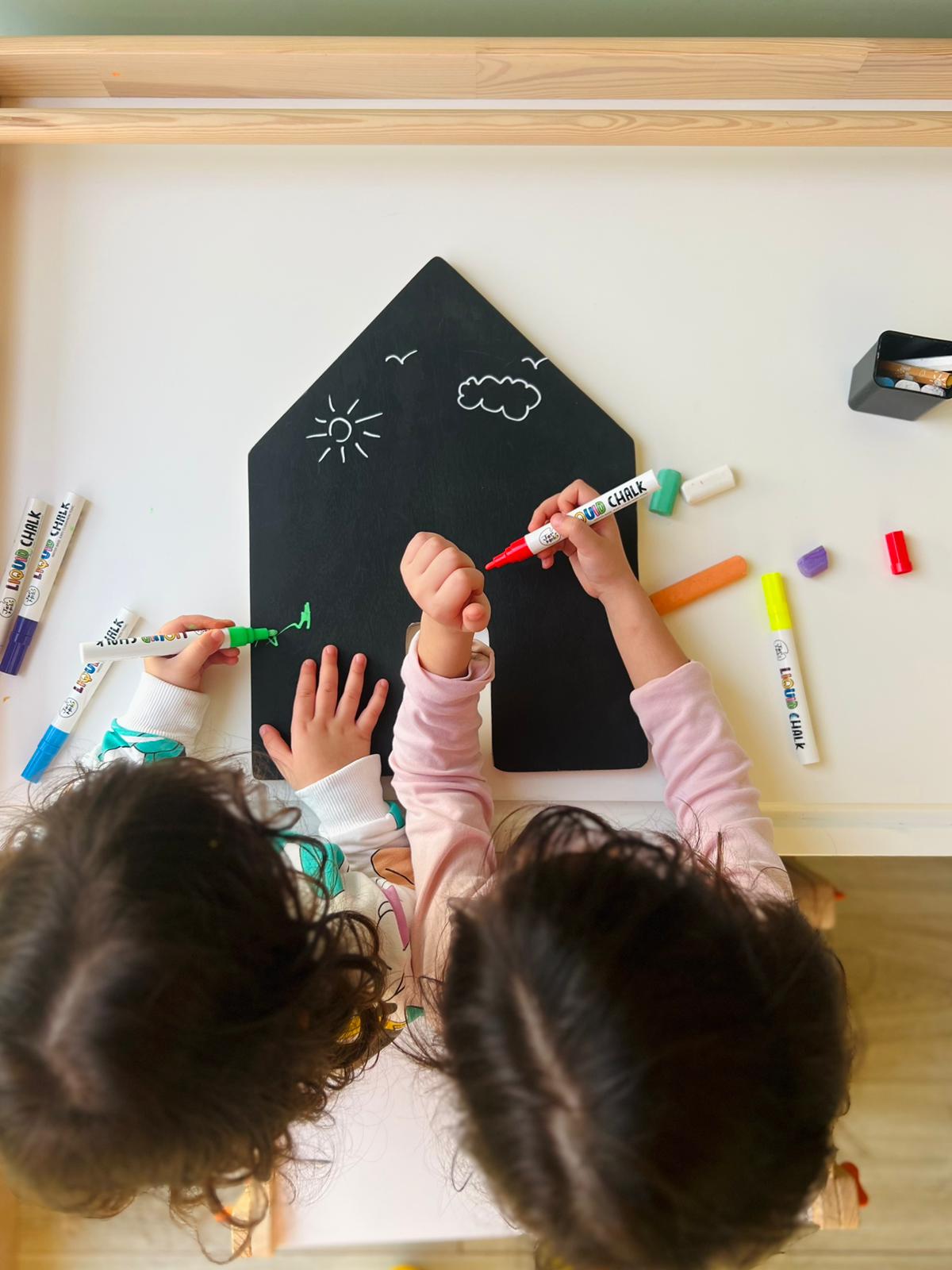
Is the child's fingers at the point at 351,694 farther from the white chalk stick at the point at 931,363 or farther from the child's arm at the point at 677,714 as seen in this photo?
the white chalk stick at the point at 931,363

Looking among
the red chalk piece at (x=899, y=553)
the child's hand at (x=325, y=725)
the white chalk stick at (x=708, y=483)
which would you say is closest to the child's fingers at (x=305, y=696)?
the child's hand at (x=325, y=725)

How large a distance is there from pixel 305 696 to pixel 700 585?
13.6 inches

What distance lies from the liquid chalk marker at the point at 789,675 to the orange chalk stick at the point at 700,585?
3 centimetres

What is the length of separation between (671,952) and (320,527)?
44cm

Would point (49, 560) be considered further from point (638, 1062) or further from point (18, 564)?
point (638, 1062)

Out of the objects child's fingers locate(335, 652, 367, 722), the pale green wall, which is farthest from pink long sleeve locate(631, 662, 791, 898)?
the pale green wall

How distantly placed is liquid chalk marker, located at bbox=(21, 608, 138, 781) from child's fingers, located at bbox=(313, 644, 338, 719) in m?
0.17

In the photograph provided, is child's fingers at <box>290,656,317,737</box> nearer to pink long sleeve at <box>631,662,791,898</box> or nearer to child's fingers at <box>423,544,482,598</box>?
child's fingers at <box>423,544,482,598</box>

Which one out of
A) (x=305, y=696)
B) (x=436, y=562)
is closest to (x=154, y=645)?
(x=305, y=696)

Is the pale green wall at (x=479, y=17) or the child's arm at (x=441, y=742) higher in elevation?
the pale green wall at (x=479, y=17)

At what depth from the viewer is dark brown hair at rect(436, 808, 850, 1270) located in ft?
1.36

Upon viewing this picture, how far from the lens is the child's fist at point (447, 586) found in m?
0.62

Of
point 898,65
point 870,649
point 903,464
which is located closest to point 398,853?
point 870,649

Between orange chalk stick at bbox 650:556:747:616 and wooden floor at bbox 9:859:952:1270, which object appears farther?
wooden floor at bbox 9:859:952:1270
